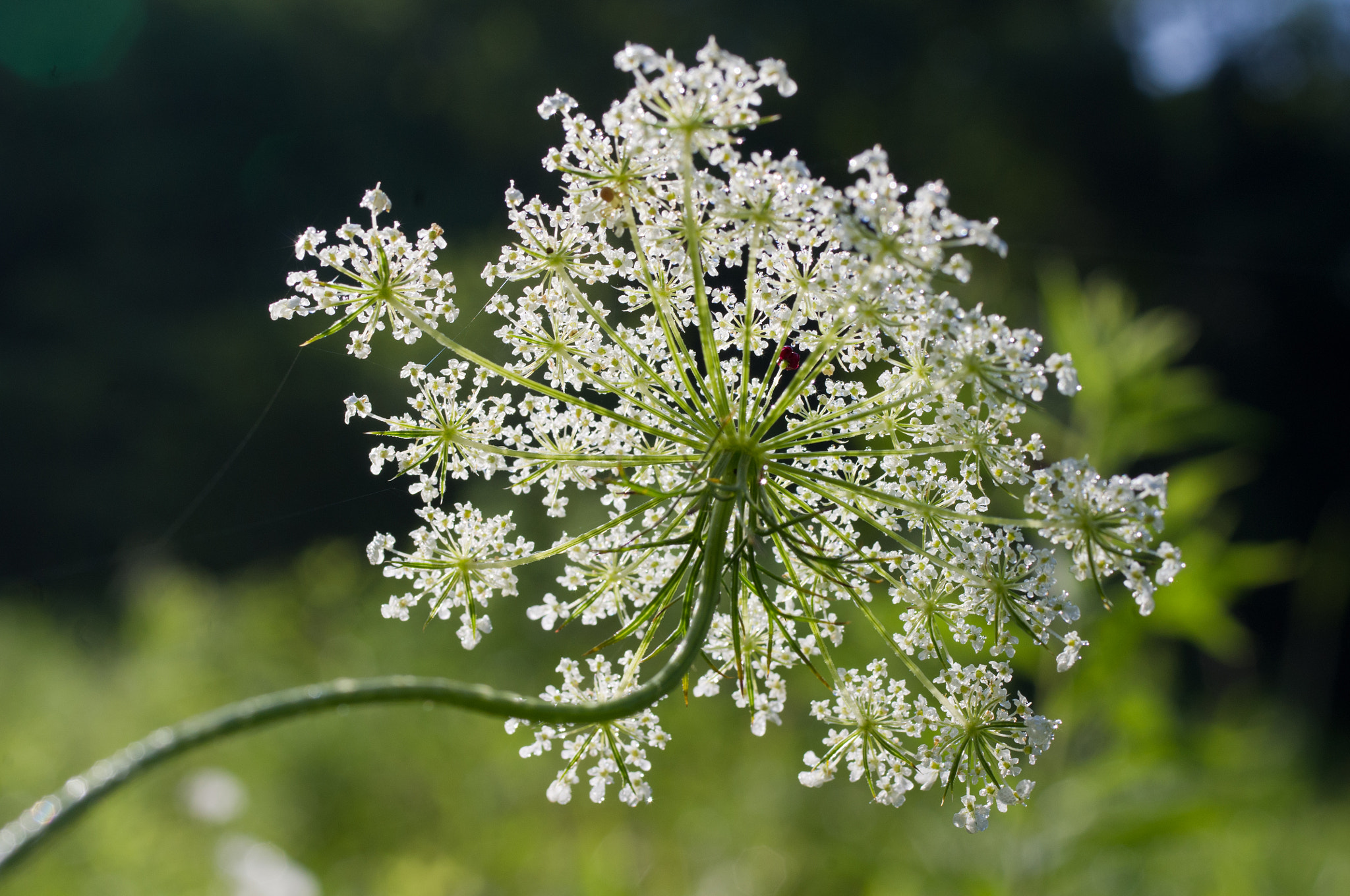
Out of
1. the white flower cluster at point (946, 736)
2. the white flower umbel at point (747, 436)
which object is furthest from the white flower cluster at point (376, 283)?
the white flower cluster at point (946, 736)

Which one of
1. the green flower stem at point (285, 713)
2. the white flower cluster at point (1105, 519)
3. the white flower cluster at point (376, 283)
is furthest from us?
the white flower cluster at point (376, 283)

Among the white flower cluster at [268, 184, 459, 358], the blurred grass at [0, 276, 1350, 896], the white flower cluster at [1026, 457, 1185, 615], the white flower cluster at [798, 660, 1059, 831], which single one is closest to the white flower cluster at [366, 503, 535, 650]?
the white flower cluster at [268, 184, 459, 358]

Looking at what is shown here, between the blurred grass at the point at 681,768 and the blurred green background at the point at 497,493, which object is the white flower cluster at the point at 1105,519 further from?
the blurred grass at the point at 681,768

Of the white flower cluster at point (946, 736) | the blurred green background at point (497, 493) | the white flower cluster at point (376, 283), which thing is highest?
the blurred green background at point (497, 493)

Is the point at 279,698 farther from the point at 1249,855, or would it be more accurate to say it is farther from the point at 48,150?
the point at 48,150

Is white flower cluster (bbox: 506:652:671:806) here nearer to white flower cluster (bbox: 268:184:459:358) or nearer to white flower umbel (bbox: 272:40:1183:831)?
white flower umbel (bbox: 272:40:1183:831)

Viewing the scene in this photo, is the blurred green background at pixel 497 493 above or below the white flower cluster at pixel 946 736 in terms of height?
above

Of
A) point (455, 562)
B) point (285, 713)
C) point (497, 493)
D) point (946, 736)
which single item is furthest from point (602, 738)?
point (497, 493)

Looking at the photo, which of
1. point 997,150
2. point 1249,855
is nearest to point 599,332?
point 1249,855
